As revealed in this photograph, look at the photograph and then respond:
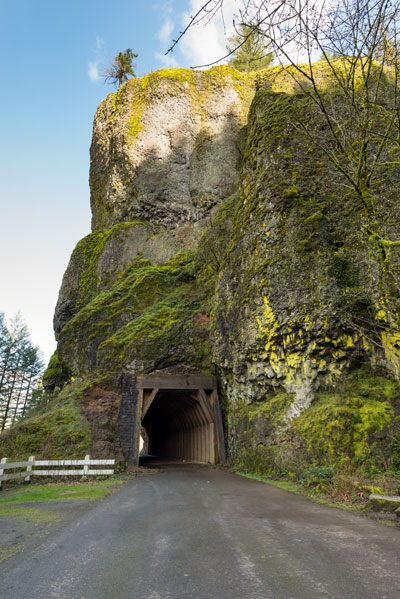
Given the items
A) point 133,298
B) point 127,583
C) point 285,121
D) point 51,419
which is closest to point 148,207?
point 133,298

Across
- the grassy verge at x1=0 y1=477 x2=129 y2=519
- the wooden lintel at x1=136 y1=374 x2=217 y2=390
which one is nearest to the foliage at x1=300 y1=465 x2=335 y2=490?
the grassy verge at x1=0 y1=477 x2=129 y2=519

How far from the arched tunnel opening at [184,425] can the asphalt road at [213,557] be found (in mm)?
10171

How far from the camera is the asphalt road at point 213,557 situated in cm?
300

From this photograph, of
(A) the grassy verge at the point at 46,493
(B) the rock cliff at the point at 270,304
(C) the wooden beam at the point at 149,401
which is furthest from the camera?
(C) the wooden beam at the point at 149,401

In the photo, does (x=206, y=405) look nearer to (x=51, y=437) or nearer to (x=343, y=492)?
(x=51, y=437)

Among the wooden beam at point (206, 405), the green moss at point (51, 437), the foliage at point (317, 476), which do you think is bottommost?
the foliage at point (317, 476)

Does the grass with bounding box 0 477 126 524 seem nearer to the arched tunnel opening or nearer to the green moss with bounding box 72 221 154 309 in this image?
the arched tunnel opening

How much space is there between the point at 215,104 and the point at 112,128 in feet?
33.4

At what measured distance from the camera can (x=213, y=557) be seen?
3.76 meters

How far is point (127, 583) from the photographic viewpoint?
316 centimetres

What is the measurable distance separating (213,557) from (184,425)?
18659 millimetres

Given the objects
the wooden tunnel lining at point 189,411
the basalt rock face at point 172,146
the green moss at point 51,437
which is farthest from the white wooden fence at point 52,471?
the basalt rock face at point 172,146

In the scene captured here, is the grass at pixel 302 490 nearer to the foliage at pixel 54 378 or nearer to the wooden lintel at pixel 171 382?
the wooden lintel at pixel 171 382

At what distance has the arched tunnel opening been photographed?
16295 mm
